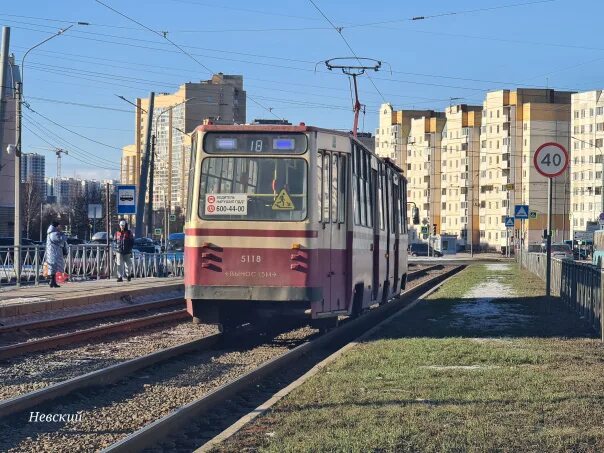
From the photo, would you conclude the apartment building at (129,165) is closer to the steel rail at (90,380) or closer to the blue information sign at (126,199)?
the blue information sign at (126,199)

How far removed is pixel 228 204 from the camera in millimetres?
15617

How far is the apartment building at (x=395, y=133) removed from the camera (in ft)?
501

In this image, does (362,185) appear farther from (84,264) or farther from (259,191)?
(84,264)

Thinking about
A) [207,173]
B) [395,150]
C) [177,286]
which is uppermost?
[395,150]

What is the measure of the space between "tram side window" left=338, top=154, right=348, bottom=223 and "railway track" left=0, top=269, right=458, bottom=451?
6.75ft

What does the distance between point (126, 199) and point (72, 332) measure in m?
14.1

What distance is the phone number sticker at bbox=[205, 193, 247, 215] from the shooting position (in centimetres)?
1557

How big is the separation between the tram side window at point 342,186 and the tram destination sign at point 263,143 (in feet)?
4.13

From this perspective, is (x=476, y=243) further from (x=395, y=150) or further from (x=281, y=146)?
(x=281, y=146)

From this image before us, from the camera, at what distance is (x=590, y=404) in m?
9.16

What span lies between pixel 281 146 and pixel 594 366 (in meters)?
5.89

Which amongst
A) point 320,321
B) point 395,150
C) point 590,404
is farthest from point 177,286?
point 395,150

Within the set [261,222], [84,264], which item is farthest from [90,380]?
[84,264]

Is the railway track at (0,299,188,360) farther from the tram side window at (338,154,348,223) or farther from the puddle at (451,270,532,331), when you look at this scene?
the puddle at (451,270,532,331)
